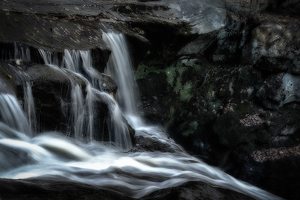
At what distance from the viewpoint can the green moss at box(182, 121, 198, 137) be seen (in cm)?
914

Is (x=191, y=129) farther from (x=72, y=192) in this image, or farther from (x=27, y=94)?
(x=72, y=192)

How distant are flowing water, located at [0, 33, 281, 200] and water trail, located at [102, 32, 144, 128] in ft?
5.04

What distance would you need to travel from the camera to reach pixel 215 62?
34.1 feet

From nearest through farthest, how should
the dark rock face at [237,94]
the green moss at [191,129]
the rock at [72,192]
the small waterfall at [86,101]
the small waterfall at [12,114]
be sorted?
the rock at [72,192]
the small waterfall at [12,114]
the small waterfall at [86,101]
the dark rock face at [237,94]
the green moss at [191,129]

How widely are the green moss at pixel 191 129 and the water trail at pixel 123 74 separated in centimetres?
174

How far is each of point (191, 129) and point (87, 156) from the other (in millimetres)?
5264

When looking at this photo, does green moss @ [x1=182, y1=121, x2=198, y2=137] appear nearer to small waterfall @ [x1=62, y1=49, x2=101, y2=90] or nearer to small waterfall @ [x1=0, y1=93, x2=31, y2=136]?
→ small waterfall @ [x1=62, y1=49, x2=101, y2=90]

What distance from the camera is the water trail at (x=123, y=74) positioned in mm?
7895

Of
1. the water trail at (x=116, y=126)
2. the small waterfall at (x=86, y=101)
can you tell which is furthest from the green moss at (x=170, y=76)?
the water trail at (x=116, y=126)

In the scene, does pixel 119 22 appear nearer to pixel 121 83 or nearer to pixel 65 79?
pixel 121 83

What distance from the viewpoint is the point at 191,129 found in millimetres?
9156

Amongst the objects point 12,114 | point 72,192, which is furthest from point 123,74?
point 72,192

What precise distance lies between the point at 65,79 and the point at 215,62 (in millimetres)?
7062

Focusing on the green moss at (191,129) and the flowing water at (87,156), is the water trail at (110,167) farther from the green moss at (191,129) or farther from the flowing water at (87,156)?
the green moss at (191,129)
